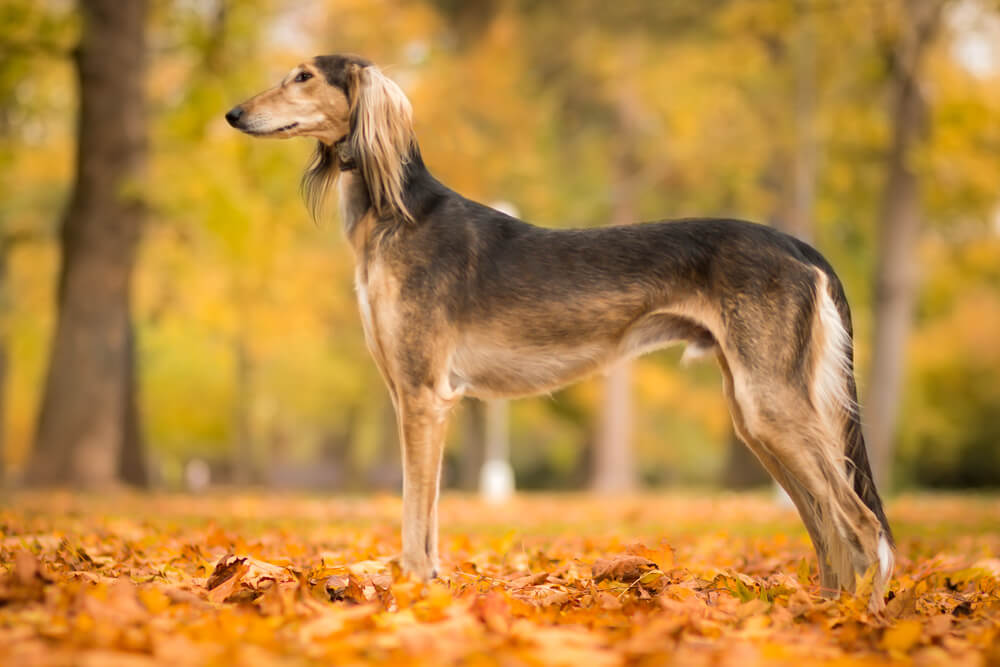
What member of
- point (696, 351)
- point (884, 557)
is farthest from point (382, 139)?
point (884, 557)

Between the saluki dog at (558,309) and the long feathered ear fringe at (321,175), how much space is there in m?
0.15

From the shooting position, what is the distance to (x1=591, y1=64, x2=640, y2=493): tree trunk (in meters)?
23.3

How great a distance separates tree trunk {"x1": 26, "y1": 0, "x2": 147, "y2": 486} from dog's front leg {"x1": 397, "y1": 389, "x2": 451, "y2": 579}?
10910 mm

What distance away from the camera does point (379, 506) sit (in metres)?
13.8

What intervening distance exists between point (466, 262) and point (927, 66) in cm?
1490

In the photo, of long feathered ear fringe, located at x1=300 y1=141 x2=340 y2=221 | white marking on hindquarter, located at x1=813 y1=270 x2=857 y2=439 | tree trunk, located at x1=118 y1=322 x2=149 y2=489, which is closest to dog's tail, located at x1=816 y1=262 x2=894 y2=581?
white marking on hindquarter, located at x1=813 y1=270 x2=857 y2=439

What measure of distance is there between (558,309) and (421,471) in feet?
3.27

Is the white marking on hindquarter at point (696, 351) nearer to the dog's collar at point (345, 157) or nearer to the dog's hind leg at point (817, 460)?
the dog's hind leg at point (817, 460)

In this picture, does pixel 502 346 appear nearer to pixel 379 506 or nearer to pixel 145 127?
pixel 379 506

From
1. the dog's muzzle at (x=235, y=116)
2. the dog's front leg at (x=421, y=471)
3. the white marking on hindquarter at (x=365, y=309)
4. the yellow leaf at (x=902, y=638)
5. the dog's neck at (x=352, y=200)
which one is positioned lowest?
the yellow leaf at (x=902, y=638)

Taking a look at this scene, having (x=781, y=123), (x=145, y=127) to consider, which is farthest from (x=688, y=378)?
(x=145, y=127)

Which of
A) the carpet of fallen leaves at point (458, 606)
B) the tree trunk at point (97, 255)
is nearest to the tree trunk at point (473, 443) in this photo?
the tree trunk at point (97, 255)

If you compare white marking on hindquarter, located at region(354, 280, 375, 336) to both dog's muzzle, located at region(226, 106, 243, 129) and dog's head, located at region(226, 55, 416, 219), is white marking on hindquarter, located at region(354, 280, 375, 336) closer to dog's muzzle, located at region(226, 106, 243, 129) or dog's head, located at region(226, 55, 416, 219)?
dog's head, located at region(226, 55, 416, 219)

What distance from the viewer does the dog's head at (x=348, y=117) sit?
5.04m
